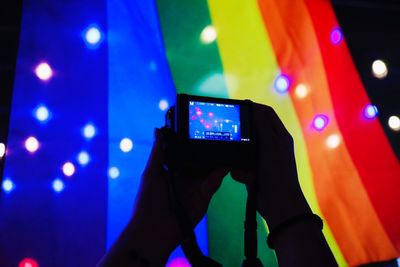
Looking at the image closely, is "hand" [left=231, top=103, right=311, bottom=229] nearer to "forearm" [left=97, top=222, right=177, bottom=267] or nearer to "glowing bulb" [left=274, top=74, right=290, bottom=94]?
"forearm" [left=97, top=222, right=177, bottom=267]

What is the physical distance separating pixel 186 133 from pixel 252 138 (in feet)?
0.37

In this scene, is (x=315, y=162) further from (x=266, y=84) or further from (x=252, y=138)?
(x=252, y=138)

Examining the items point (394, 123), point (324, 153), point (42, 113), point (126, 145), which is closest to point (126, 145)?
point (126, 145)

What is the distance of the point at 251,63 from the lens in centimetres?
117

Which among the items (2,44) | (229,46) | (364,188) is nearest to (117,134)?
(229,46)

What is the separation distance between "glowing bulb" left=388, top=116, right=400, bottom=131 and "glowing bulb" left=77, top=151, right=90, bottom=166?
974 mm

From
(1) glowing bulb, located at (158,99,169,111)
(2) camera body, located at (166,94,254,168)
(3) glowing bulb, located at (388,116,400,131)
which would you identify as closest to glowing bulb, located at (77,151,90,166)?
(1) glowing bulb, located at (158,99,169,111)

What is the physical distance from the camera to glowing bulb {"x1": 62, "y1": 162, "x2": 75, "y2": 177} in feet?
3.24

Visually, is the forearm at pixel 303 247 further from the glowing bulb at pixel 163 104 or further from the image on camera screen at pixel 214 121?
the glowing bulb at pixel 163 104

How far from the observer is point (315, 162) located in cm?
113

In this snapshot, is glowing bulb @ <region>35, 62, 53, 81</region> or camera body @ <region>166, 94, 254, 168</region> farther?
glowing bulb @ <region>35, 62, 53, 81</region>

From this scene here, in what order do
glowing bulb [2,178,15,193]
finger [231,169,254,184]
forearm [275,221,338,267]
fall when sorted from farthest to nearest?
glowing bulb [2,178,15,193] → finger [231,169,254,184] → forearm [275,221,338,267]

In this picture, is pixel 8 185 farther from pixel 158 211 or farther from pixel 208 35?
pixel 208 35

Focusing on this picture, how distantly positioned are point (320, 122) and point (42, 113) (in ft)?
2.57
